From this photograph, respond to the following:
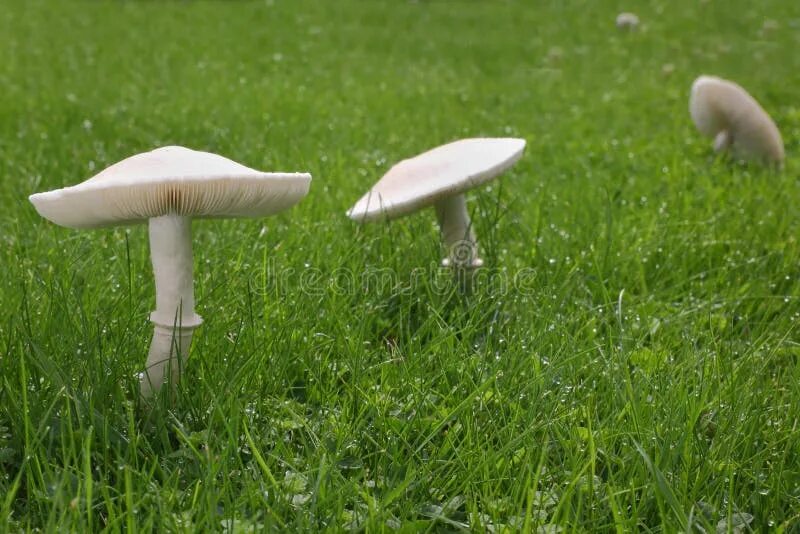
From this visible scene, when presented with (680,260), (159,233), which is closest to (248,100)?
(680,260)

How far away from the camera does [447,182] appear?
9.66 ft

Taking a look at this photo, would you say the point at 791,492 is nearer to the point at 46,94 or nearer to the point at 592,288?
the point at 592,288

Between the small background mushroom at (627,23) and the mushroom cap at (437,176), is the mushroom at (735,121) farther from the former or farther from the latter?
the small background mushroom at (627,23)

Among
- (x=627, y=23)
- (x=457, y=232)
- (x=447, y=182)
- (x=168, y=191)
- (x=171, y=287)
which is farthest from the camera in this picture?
(x=627, y=23)

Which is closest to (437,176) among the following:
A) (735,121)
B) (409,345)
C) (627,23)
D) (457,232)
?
(457,232)

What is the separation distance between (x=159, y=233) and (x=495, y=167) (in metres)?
1.16

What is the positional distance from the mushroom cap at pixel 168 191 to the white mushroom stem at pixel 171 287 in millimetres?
52

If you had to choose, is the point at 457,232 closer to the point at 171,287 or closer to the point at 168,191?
the point at 171,287

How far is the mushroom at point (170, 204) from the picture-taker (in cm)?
206

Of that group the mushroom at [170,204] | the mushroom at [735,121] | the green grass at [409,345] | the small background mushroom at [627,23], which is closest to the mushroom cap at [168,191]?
the mushroom at [170,204]

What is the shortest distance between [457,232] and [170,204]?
138 cm

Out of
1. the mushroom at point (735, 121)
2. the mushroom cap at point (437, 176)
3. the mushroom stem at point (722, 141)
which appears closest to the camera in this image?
the mushroom cap at point (437, 176)

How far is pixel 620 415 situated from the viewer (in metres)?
2.32

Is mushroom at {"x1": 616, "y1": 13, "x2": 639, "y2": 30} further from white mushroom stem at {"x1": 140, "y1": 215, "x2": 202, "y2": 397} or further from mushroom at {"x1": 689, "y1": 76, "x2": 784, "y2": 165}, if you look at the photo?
white mushroom stem at {"x1": 140, "y1": 215, "x2": 202, "y2": 397}
